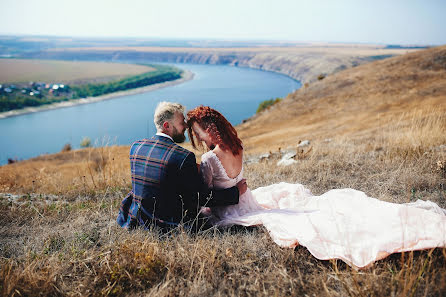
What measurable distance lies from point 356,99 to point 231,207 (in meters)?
23.8

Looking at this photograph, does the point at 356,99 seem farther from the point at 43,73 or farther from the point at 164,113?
the point at 43,73

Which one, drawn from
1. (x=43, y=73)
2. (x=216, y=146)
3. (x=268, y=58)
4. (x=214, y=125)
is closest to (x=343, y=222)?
(x=216, y=146)

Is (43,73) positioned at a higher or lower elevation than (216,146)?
lower

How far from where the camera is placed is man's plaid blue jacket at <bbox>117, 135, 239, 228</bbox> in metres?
2.56

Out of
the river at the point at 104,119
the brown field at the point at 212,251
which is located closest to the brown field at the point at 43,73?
the river at the point at 104,119

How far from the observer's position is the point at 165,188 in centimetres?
263

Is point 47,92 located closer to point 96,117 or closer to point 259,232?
point 96,117

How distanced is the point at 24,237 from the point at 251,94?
7370cm

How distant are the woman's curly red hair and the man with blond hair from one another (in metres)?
0.14

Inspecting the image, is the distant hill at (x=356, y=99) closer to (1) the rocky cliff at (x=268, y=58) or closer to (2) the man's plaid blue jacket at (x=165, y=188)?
(2) the man's plaid blue jacket at (x=165, y=188)

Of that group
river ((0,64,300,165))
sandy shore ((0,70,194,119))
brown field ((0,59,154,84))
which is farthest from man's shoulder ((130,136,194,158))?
sandy shore ((0,70,194,119))

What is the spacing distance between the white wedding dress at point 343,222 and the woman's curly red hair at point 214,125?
0.19 meters

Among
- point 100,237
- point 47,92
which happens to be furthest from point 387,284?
point 47,92

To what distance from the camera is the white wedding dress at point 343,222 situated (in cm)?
221
